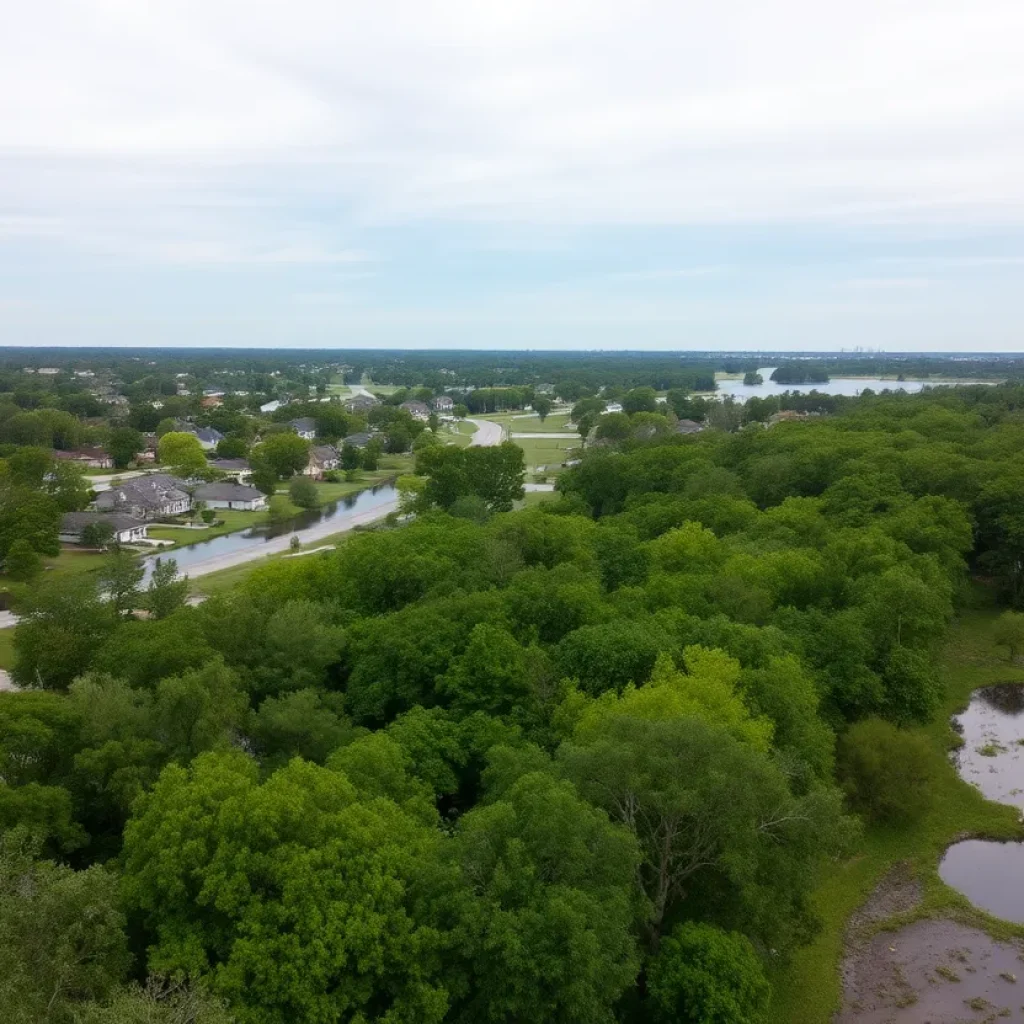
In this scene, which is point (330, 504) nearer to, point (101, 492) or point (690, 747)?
point (101, 492)

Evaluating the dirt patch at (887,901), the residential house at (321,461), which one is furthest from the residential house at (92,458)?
the dirt patch at (887,901)

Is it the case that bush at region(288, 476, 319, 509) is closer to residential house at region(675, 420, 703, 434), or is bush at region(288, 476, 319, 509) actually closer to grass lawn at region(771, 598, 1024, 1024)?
residential house at region(675, 420, 703, 434)

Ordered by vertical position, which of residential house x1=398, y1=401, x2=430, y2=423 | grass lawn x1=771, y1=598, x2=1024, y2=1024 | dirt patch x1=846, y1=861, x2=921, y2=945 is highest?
residential house x1=398, y1=401, x2=430, y2=423

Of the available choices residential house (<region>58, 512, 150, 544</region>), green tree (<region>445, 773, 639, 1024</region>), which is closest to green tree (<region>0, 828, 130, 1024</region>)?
green tree (<region>445, 773, 639, 1024</region>)

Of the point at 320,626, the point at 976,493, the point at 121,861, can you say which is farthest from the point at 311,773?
the point at 976,493

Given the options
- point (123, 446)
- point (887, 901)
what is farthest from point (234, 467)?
point (887, 901)

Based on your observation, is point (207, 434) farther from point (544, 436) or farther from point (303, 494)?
point (544, 436)
